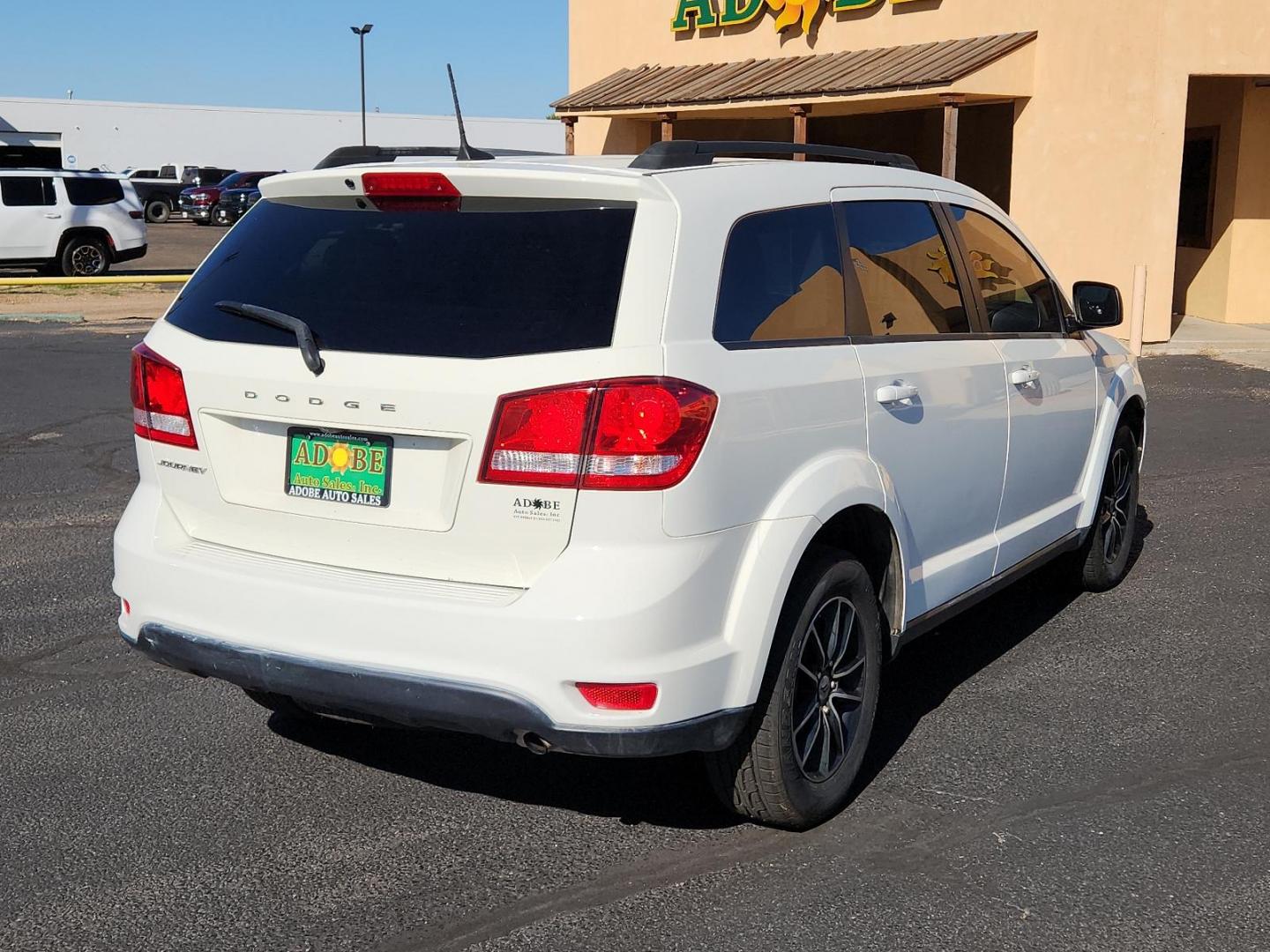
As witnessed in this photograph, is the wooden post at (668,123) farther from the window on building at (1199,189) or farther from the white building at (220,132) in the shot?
the white building at (220,132)

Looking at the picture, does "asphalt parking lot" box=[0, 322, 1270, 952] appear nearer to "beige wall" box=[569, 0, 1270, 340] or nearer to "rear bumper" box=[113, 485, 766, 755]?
"rear bumper" box=[113, 485, 766, 755]

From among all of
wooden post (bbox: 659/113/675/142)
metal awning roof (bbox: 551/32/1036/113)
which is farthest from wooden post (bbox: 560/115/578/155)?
wooden post (bbox: 659/113/675/142)

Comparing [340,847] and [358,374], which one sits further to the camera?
[340,847]

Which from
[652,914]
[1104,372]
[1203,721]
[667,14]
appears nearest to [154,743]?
[652,914]

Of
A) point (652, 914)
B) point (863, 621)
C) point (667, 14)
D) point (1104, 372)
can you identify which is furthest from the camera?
point (667, 14)

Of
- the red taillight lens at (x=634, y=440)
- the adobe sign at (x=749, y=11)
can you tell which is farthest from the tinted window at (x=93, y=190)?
the red taillight lens at (x=634, y=440)

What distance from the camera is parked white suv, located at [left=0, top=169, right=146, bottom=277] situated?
80.1 feet

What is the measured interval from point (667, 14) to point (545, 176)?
20779 mm

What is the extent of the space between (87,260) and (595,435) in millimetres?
24483

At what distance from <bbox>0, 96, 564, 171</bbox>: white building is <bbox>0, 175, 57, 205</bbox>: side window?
37.7m

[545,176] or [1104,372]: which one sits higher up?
[545,176]

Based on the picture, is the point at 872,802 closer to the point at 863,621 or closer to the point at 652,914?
the point at 863,621

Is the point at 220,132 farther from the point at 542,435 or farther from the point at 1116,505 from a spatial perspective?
the point at 542,435

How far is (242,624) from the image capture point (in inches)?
147
